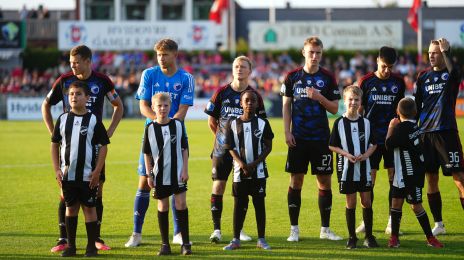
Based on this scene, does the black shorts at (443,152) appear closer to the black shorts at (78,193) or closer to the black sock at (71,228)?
the black shorts at (78,193)

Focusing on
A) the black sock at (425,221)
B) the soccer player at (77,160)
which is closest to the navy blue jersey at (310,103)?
the black sock at (425,221)

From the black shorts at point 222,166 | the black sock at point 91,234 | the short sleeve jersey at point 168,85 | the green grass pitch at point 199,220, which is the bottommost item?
the green grass pitch at point 199,220

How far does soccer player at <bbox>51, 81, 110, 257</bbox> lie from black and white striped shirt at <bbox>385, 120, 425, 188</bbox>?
3.09 m

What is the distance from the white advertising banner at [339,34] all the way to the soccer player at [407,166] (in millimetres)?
43163

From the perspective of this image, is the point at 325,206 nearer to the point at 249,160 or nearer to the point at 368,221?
the point at 368,221

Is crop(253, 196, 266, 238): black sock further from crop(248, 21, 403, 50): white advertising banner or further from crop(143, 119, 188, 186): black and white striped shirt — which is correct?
crop(248, 21, 403, 50): white advertising banner

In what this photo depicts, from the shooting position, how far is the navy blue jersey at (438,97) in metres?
9.84

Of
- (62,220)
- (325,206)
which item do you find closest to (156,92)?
(62,220)

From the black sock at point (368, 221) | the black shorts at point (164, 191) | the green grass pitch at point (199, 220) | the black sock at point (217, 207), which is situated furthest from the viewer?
the black sock at point (217, 207)

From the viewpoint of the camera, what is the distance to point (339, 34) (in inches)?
2062

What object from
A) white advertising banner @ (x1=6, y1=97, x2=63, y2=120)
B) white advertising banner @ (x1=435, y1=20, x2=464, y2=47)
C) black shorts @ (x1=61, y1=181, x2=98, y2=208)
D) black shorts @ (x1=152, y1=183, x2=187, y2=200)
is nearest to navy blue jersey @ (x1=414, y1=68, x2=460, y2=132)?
black shorts @ (x1=152, y1=183, x2=187, y2=200)

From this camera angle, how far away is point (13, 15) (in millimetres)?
60938

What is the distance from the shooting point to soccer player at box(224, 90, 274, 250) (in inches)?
350

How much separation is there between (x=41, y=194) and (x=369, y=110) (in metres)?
6.07
